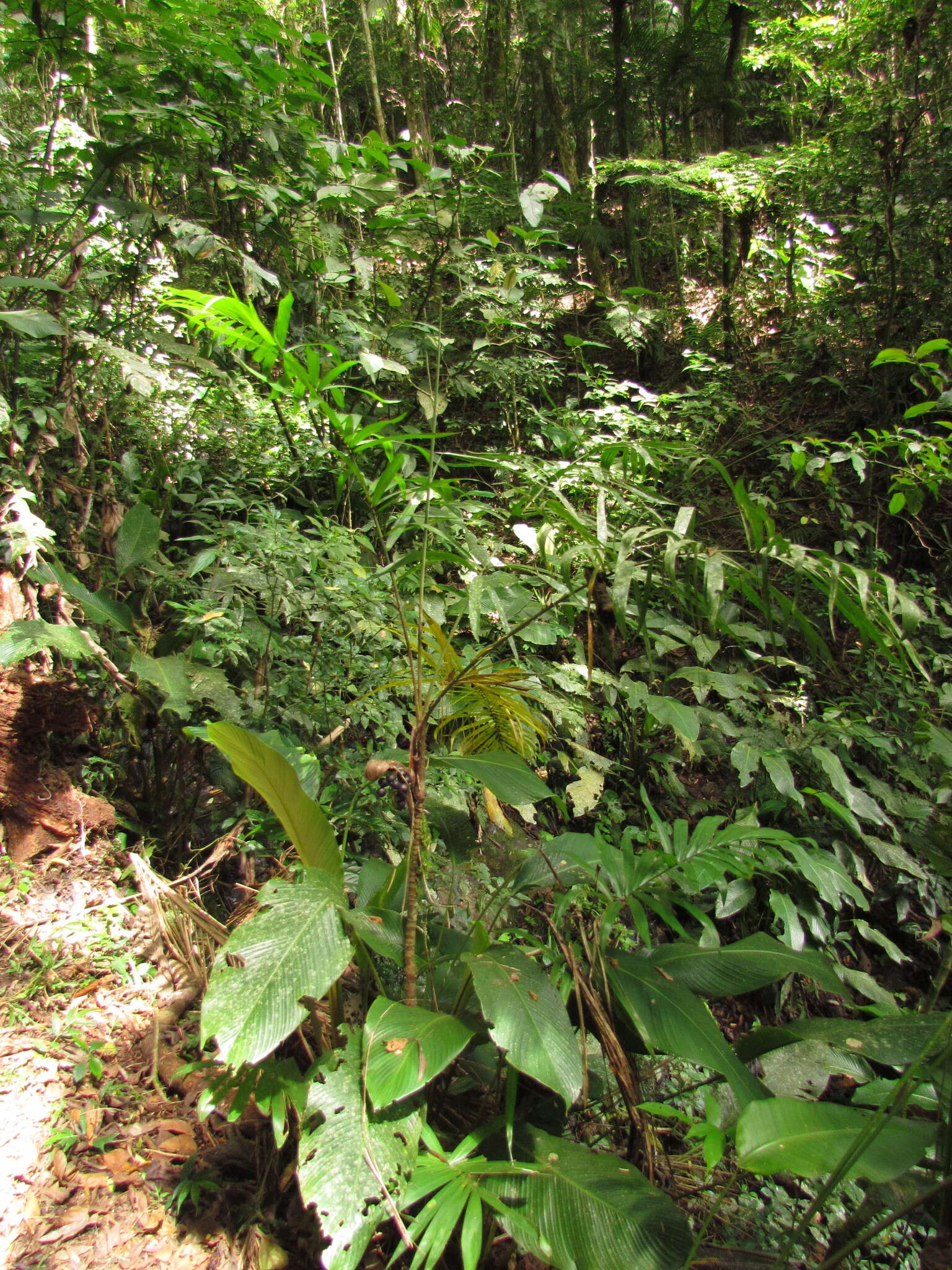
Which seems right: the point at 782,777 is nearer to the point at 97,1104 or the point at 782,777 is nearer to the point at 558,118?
the point at 97,1104

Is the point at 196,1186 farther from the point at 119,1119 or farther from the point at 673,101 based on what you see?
the point at 673,101

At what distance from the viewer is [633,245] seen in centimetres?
584

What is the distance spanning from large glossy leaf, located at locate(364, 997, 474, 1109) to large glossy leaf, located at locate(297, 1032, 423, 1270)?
6 cm

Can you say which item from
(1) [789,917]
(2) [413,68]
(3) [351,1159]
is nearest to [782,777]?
(1) [789,917]

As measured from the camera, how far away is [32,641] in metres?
1.66

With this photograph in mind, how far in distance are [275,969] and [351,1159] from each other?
0.32 m

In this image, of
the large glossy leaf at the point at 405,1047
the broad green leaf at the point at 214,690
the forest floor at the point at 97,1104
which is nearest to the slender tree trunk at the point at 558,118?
the broad green leaf at the point at 214,690

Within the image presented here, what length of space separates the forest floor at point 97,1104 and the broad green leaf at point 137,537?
892 millimetres

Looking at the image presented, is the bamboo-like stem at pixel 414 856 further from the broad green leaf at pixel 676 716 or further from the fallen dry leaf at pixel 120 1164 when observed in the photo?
the broad green leaf at pixel 676 716

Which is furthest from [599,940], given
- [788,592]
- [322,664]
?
A: [788,592]

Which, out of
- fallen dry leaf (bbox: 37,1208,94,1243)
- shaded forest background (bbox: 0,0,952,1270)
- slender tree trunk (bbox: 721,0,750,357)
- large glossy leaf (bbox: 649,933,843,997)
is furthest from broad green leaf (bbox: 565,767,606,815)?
slender tree trunk (bbox: 721,0,750,357)

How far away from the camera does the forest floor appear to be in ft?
4.37

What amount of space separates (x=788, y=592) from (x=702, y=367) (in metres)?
2.01

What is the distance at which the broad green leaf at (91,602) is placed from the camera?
186 cm
